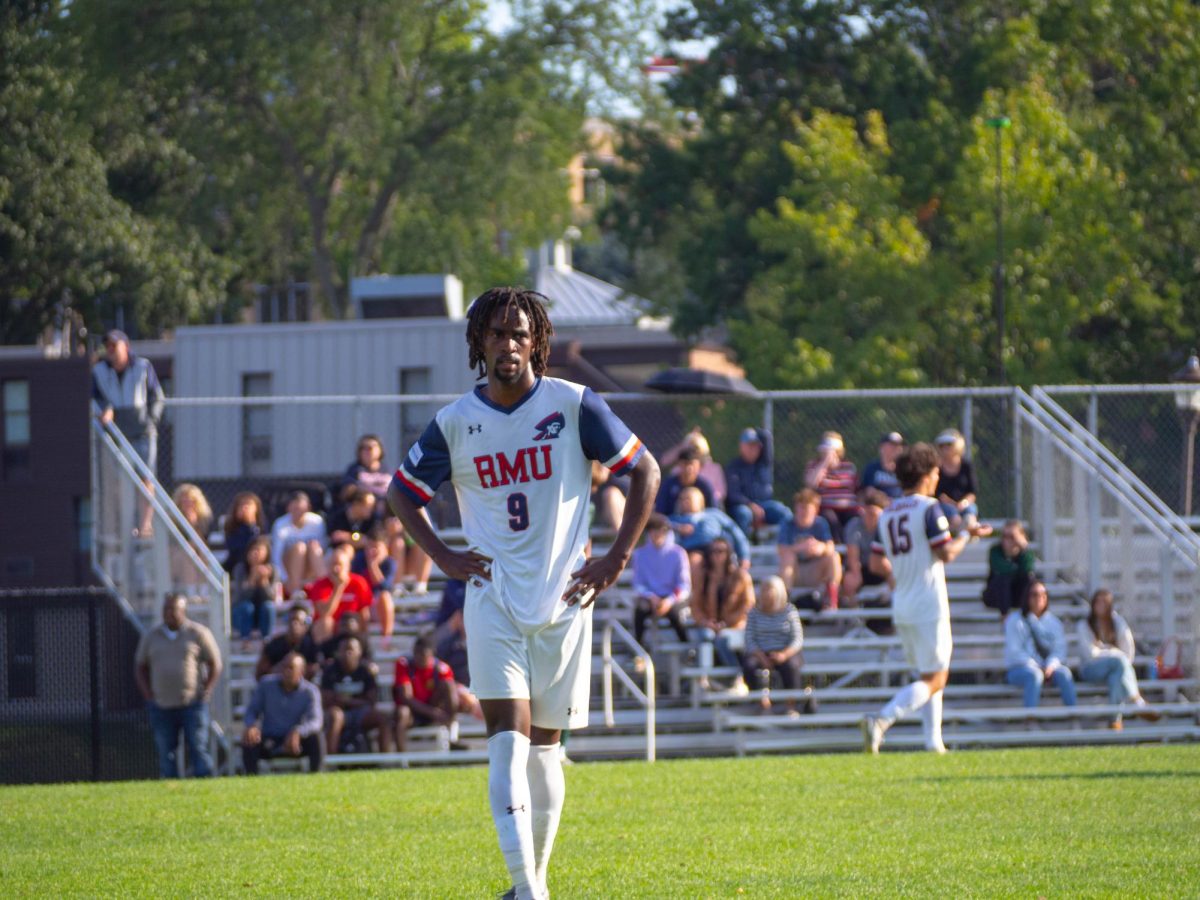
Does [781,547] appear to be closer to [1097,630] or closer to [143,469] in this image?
[1097,630]

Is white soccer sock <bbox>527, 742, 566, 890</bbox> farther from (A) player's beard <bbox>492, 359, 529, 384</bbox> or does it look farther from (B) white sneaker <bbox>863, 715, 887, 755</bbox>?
(B) white sneaker <bbox>863, 715, 887, 755</bbox>

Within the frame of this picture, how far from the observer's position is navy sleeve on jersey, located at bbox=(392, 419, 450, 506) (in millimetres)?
7105

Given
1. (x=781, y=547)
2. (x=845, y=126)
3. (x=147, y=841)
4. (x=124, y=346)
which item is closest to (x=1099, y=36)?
(x=845, y=126)

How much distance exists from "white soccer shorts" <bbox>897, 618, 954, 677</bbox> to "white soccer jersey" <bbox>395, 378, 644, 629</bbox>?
721 cm

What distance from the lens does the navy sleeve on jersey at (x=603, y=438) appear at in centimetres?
703

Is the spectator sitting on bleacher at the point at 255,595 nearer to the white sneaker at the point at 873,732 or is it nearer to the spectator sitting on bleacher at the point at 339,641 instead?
the spectator sitting on bleacher at the point at 339,641

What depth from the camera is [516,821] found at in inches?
266

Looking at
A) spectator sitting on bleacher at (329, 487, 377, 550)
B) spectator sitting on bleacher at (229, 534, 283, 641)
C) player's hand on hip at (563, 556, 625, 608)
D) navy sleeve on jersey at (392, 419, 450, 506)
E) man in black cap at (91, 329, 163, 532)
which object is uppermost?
man in black cap at (91, 329, 163, 532)

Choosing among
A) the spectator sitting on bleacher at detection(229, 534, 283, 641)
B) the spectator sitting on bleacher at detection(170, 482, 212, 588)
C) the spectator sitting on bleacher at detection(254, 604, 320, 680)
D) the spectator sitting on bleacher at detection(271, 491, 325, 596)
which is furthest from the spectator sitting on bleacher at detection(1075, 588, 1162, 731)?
the spectator sitting on bleacher at detection(170, 482, 212, 588)

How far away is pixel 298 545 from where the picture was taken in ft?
58.9

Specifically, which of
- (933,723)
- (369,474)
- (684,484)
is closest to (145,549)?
(369,474)

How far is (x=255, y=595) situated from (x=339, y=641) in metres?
1.47

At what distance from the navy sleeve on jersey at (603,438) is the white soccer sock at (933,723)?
27.5 ft

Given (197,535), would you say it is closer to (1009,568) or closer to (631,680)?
(631,680)
